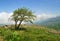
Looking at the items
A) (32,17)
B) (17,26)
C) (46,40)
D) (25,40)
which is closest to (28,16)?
(32,17)

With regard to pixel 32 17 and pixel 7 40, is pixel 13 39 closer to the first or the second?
pixel 7 40

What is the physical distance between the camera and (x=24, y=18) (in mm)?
68812

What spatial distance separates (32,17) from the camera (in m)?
70.6

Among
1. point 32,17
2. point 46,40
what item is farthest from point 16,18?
point 46,40

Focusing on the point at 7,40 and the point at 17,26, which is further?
the point at 17,26

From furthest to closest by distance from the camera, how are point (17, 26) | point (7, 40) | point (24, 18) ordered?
point (17, 26) < point (24, 18) < point (7, 40)

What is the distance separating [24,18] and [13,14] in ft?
15.5

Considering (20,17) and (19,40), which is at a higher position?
(20,17)

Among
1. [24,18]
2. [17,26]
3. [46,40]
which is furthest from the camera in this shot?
[17,26]

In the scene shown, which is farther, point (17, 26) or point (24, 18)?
point (17, 26)

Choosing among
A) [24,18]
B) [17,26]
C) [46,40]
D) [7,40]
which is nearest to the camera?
[7,40]

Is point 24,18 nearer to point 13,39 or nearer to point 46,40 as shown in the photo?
point 46,40

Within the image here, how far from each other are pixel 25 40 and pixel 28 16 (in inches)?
1420

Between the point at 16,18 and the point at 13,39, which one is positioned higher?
the point at 16,18
